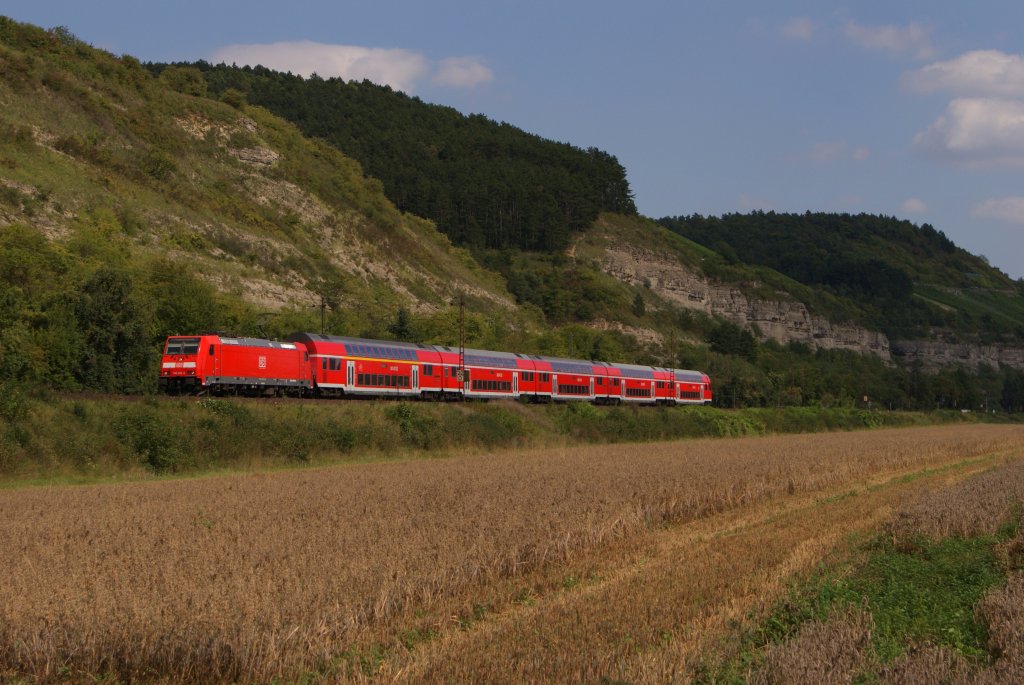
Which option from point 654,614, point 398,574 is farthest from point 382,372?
point 654,614

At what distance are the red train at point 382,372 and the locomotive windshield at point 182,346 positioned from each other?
4 cm

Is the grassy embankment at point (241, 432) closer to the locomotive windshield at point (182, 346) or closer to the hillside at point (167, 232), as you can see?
the locomotive windshield at point (182, 346)

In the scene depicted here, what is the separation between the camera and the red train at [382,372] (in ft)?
149

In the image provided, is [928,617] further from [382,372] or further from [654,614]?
[382,372]

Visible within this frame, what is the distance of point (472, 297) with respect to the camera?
115375 mm

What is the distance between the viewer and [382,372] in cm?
5534

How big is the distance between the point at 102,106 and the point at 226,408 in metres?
66.2

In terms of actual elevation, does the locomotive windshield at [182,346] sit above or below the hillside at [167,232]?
below

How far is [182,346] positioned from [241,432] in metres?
6.62

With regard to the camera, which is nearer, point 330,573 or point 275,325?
point 330,573

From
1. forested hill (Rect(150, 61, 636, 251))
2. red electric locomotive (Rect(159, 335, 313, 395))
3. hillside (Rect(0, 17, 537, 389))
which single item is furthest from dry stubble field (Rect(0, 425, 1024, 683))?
forested hill (Rect(150, 61, 636, 251))

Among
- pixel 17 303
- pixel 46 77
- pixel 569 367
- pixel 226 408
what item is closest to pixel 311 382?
pixel 226 408

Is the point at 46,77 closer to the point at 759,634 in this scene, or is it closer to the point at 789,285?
the point at 759,634

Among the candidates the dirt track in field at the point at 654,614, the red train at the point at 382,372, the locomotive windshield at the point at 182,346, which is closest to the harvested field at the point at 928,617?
the dirt track in field at the point at 654,614
